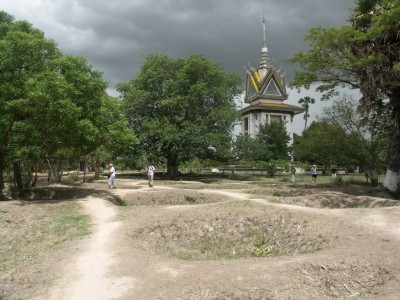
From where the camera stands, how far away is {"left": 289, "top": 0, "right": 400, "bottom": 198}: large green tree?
17484 millimetres

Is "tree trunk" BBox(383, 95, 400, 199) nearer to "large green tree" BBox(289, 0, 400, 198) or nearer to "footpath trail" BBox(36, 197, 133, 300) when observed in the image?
"large green tree" BBox(289, 0, 400, 198)

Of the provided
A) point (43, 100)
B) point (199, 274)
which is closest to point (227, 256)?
point (199, 274)

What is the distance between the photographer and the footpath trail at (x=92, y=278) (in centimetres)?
615

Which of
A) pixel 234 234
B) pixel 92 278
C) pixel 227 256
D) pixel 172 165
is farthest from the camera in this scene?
pixel 172 165

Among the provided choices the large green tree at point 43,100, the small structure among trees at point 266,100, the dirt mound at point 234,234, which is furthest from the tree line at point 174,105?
the small structure among trees at point 266,100

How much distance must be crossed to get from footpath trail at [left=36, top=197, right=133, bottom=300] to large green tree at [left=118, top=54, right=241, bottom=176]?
21329 mm

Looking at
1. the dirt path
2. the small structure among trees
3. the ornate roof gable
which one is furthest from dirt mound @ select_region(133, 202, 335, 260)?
the ornate roof gable

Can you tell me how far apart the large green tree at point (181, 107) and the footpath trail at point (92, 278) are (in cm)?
2133

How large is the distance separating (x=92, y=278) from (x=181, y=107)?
26.0m

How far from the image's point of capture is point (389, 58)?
1798 cm

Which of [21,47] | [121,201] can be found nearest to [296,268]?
[121,201]

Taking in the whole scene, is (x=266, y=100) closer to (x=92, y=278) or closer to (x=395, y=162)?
(x=395, y=162)

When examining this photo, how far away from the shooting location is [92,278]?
268 inches

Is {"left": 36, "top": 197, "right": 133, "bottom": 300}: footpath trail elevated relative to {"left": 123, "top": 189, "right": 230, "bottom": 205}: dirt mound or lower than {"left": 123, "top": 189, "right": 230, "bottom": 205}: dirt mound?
lower
